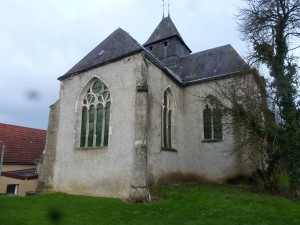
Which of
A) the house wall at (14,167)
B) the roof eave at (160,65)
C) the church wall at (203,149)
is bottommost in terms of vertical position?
the house wall at (14,167)

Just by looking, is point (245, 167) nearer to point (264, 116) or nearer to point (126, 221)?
point (264, 116)

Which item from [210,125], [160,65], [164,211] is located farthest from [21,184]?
[210,125]

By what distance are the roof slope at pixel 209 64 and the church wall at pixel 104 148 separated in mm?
5646

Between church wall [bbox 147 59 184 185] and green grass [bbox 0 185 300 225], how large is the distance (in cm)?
156

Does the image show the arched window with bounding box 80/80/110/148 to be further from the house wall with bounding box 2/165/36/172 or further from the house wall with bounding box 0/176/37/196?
the house wall with bounding box 2/165/36/172

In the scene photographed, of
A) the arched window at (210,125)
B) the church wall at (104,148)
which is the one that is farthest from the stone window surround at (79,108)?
the arched window at (210,125)

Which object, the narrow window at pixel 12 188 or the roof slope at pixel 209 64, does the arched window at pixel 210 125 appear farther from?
the narrow window at pixel 12 188

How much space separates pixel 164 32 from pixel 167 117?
12494mm

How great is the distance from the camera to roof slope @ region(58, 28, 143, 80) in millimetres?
12625

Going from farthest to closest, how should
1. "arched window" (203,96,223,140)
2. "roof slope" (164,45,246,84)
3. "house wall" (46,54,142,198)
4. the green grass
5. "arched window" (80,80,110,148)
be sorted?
"roof slope" (164,45,246,84) < "arched window" (203,96,223,140) < "arched window" (80,80,110,148) < "house wall" (46,54,142,198) < the green grass

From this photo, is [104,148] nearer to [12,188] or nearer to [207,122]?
[207,122]

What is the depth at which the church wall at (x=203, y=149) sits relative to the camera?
1391 cm

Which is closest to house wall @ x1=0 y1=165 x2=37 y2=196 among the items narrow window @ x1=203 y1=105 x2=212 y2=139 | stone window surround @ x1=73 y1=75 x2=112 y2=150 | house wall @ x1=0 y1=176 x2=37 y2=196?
house wall @ x1=0 y1=176 x2=37 y2=196

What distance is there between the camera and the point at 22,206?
9664mm
